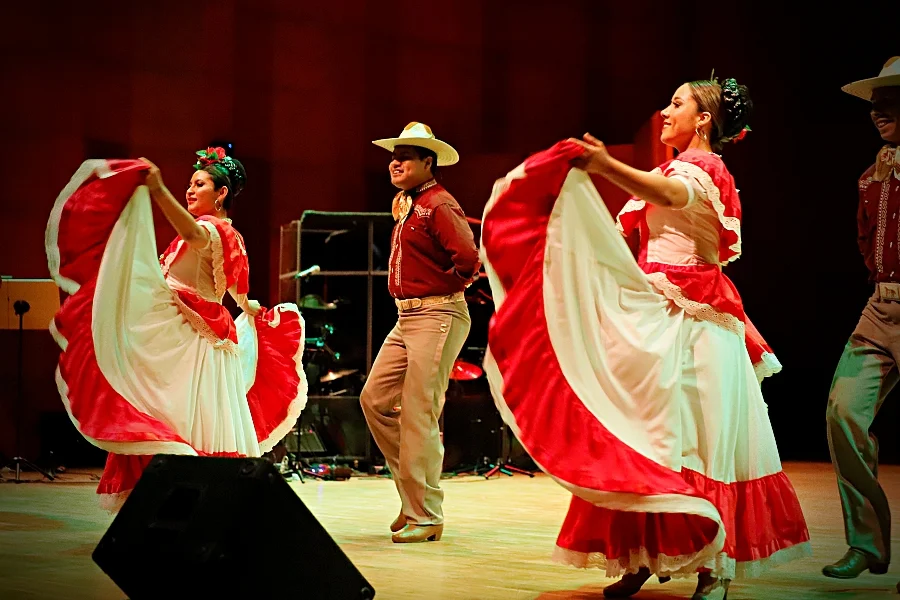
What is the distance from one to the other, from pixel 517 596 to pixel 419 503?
131cm

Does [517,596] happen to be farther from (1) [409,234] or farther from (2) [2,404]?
(2) [2,404]

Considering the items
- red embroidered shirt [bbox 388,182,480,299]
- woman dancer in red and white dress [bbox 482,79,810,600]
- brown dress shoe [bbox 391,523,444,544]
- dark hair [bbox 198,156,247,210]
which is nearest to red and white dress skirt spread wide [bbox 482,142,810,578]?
woman dancer in red and white dress [bbox 482,79,810,600]

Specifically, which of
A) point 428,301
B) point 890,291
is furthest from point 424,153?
point 890,291

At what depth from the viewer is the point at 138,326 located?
4.14 meters

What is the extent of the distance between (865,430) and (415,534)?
1.79m

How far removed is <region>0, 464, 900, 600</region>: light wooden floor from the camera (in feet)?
10.6

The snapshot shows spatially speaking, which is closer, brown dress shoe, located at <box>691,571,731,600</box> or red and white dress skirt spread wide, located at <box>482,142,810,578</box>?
red and white dress skirt spread wide, located at <box>482,142,810,578</box>

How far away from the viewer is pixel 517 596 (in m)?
3.14

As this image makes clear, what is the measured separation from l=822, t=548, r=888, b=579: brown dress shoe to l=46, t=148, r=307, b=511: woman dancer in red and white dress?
7.59ft

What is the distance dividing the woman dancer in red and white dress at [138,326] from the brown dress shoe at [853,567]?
231 centimetres

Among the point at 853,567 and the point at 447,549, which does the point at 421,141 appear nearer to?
the point at 447,549

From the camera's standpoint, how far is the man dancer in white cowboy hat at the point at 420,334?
14.6 feet

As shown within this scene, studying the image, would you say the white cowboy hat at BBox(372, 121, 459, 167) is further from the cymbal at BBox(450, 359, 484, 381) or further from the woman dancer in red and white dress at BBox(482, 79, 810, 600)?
the cymbal at BBox(450, 359, 484, 381)

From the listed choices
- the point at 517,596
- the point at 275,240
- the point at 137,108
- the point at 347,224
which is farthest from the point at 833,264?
the point at 517,596
